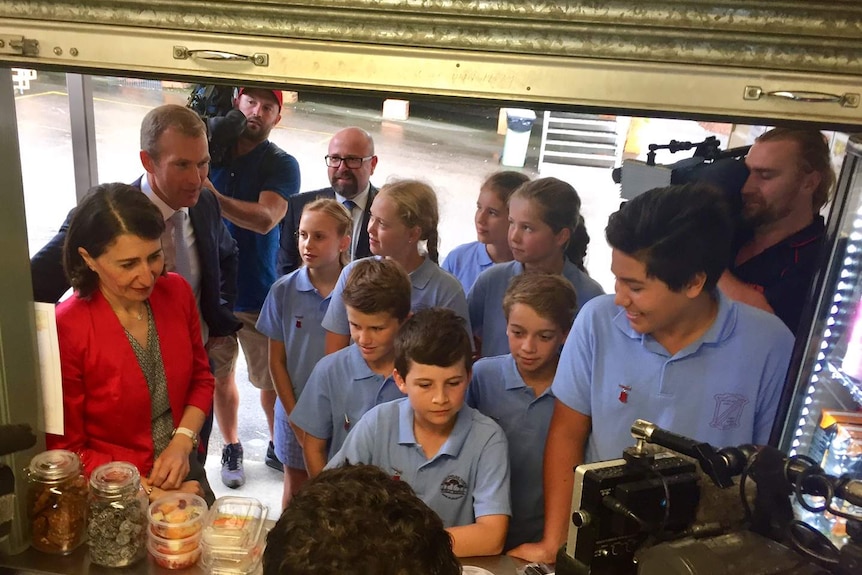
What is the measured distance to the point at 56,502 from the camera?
49.0 inches

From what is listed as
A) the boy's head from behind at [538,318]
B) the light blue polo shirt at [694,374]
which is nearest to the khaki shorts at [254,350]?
the boy's head from behind at [538,318]

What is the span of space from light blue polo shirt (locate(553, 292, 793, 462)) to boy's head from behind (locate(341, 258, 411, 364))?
32 centimetres

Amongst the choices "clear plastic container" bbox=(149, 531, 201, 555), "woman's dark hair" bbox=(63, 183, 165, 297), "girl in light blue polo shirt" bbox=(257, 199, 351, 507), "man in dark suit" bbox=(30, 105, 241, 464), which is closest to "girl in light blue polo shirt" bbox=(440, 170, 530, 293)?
"girl in light blue polo shirt" bbox=(257, 199, 351, 507)

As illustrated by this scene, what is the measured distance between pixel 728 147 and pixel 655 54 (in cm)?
22

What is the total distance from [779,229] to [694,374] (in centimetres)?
26

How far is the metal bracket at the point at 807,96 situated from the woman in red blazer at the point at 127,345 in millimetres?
977

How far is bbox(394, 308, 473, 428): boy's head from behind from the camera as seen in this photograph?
1.25 metres

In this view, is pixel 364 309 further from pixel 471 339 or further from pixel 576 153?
pixel 576 153

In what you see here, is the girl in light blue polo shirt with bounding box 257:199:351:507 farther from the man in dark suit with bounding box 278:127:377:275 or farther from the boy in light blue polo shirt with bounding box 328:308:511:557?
the boy in light blue polo shirt with bounding box 328:308:511:557

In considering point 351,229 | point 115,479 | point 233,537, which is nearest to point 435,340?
point 351,229

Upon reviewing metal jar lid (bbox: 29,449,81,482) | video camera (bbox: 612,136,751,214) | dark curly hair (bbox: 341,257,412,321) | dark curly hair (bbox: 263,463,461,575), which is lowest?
metal jar lid (bbox: 29,449,81,482)

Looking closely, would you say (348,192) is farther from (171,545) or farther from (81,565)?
(81,565)

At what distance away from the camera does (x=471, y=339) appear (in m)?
1.27

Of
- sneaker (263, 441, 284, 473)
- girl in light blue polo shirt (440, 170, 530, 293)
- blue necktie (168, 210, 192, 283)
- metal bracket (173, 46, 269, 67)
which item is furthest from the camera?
sneaker (263, 441, 284, 473)
